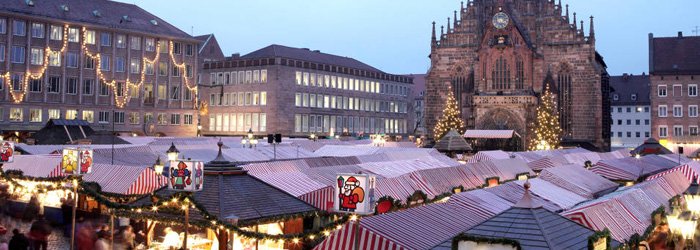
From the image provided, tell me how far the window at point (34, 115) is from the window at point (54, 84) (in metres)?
2.28

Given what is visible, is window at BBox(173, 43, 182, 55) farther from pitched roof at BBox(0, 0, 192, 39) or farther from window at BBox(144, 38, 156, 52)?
window at BBox(144, 38, 156, 52)

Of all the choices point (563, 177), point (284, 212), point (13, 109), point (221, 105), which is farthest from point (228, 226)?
point (221, 105)

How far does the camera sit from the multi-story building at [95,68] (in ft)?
190

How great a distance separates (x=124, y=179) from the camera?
20.0 m

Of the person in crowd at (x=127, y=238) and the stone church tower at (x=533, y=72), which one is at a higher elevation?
the stone church tower at (x=533, y=72)

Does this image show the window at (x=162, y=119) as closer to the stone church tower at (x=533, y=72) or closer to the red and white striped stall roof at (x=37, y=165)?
the stone church tower at (x=533, y=72)

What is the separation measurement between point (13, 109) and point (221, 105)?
2694 centimetres

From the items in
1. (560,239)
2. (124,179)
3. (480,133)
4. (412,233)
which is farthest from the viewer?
(480,133)

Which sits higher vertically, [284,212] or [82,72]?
[82,72]

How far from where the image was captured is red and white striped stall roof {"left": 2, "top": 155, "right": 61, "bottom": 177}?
71.6 ft

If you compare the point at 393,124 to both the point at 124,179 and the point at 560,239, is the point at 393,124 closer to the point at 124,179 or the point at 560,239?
the point at 124,179

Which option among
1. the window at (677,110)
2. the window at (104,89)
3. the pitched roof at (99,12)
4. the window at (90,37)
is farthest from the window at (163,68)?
the window at (677,110)

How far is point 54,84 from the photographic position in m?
60.6

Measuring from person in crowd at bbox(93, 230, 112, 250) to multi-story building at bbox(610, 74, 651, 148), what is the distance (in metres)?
91.0
